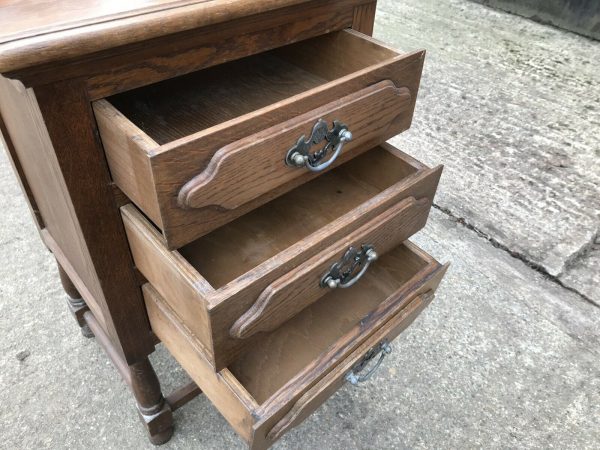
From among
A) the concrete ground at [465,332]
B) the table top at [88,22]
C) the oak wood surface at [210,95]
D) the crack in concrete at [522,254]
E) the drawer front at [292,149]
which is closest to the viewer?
the table top at [88,22]

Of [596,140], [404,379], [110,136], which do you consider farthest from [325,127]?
[596,140]

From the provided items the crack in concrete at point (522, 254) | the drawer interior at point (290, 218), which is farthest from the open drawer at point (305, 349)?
the crack in concrete at point (522, 254)

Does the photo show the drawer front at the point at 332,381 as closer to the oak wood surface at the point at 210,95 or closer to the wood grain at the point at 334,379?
the wood grain at the point at 334,379

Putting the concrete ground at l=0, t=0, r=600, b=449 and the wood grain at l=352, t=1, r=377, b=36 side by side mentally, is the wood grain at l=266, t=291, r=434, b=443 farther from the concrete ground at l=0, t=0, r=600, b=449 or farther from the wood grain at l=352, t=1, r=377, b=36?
the wood grain at l=352, t=1, r=377, b=36

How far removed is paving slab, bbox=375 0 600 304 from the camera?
1574 mm

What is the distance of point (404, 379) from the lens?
1.18 m

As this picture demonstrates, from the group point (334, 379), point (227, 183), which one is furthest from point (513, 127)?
point (227, 183)

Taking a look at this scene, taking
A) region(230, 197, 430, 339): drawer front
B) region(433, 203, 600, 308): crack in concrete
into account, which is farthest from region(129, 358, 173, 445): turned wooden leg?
region(433, 203, 600, 308): crack in concrete

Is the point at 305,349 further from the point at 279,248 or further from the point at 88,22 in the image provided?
the point at 88,22

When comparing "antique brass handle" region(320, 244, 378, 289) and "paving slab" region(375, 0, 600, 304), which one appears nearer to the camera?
"antique brass handle" region(320, 244, 378, 289)

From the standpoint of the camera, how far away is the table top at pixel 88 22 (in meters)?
0.47

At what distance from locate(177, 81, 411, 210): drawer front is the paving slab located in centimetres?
97

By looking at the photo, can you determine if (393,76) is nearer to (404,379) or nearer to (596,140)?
(404,379)

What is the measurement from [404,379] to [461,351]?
18 cm
